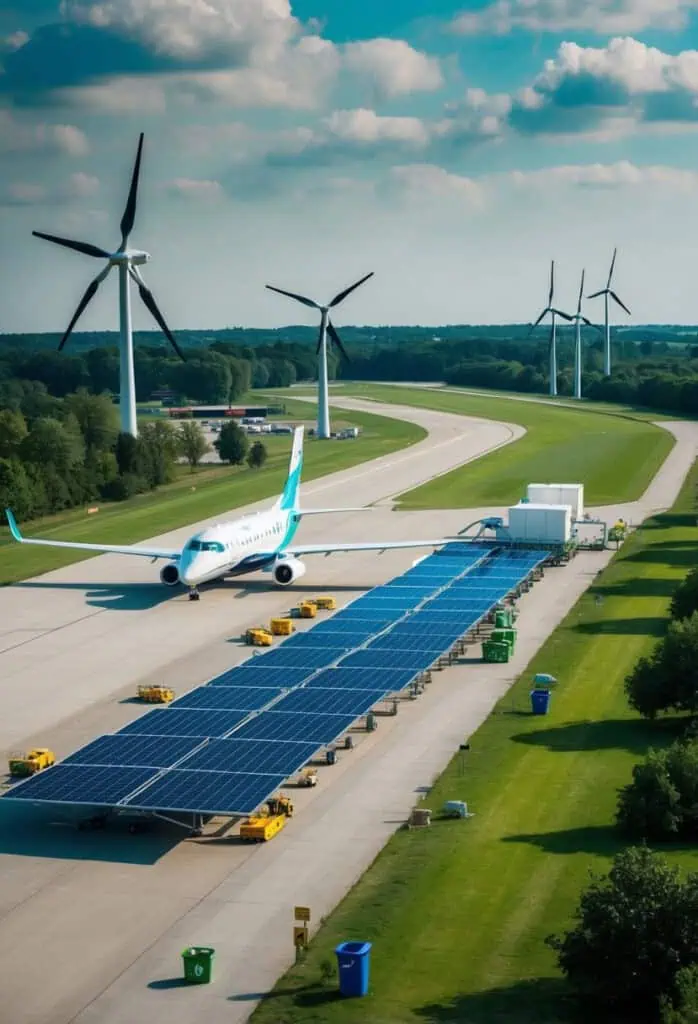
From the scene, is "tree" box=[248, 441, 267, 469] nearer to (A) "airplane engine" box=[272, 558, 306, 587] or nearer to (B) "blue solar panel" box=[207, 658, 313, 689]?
(A) "airplane engine" box=[272, 558, 306, 587]

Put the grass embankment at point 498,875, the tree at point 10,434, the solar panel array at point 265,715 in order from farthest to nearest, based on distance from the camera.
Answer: the tree at point 10,434 → the solar panel array at point 265,715 → the grass embankment at point 498,875

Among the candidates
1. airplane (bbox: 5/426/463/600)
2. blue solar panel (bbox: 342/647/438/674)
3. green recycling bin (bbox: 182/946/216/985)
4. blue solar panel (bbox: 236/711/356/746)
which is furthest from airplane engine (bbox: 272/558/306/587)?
green recycling bin (bbox: 182/946/216/985)

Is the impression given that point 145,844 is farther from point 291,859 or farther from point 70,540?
point 70,540

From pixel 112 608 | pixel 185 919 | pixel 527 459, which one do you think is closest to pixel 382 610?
pixel 112 608

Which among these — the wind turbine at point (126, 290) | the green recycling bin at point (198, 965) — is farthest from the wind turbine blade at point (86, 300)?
the green recycling bin at point (198, 965)

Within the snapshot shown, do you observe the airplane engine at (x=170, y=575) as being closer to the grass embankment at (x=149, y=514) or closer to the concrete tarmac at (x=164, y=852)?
the concrete tarmac at (x=164, y=852)

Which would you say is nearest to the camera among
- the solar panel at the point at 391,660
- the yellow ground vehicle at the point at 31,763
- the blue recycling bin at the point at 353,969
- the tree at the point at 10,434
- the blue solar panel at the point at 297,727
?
the blue recycling bin at the point at 353,969

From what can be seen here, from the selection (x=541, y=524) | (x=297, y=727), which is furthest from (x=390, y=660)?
(x=541, y=524)
